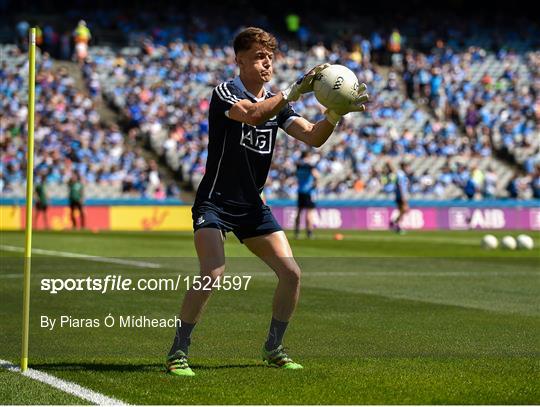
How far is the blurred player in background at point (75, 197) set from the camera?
35.8 m

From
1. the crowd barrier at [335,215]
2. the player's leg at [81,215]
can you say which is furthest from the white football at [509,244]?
the player's leg at [81,215]

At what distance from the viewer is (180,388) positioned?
748 centimetres

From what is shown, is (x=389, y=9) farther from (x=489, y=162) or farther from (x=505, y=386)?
(x=505, y=386)

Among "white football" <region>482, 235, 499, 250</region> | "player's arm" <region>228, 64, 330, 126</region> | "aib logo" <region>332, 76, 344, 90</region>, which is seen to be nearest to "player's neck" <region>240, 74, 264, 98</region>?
"player's arm" <region>228, 64, 330, 126</region>

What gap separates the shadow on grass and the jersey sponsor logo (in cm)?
166

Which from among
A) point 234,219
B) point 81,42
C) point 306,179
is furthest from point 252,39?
point 81,42

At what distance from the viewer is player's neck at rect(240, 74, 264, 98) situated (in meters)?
8.28

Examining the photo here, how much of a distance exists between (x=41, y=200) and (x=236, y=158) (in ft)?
96.6

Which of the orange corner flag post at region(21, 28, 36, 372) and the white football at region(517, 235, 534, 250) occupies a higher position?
the orange corner flag post at region(21, 28, 36, 372)

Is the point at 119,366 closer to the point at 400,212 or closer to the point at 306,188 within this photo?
the point at 306,188

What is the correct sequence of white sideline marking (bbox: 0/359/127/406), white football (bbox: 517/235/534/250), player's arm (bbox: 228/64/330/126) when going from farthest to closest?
1. white football (bbox: 517/235/534/250)
2. player's arm (bbox: 228/64/330/126)
3. white sideline marking (bbox: 0/359/127/406)

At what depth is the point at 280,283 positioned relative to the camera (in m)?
Result: 8.56

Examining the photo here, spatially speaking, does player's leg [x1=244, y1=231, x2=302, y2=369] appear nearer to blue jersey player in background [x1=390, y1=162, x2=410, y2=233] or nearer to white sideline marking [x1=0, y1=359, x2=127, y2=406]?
white sideline marking [x1=0, y1=359, x2=127, y2=406]

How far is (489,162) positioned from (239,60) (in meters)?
40.8
